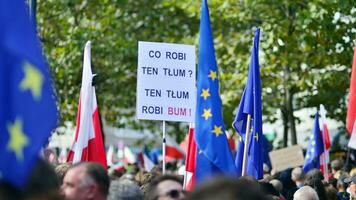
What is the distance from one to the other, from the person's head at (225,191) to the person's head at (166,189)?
78.5 inches

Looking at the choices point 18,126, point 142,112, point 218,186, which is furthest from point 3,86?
point 142,112

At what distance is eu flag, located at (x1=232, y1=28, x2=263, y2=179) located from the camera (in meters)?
A: 11.3

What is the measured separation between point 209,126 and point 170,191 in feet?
11.9

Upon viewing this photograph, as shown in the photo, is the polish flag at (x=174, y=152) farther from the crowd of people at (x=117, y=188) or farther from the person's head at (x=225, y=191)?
the person's head at (x=225, y=191)

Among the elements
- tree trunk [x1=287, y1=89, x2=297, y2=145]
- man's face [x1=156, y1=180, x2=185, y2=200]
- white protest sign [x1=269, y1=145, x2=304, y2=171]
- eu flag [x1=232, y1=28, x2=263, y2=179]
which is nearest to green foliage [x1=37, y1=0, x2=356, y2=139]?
tree trunk [x1=287, y1=89, x2=297, y2=145]

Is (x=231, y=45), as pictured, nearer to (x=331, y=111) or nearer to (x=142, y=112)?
(x=331, y=111)

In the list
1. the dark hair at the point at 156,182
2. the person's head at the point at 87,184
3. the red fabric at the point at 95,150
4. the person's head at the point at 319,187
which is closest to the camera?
the person's head at the point at 87,184

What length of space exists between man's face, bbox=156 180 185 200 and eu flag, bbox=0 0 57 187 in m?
1.50

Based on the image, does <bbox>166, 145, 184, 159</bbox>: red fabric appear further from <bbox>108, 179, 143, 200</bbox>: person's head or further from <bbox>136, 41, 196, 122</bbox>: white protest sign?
<bbox>108, 179, 143, 200</bbox>: person's head

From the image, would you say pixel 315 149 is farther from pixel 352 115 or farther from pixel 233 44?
pixel 233 44

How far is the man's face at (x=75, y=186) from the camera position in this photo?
594cm

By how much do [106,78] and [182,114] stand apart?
14804mm

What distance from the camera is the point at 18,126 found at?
15.2 feet

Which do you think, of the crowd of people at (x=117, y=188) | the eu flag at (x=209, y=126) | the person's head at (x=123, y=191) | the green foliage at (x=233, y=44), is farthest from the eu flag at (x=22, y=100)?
the green foliage at (x=233, y=44)
